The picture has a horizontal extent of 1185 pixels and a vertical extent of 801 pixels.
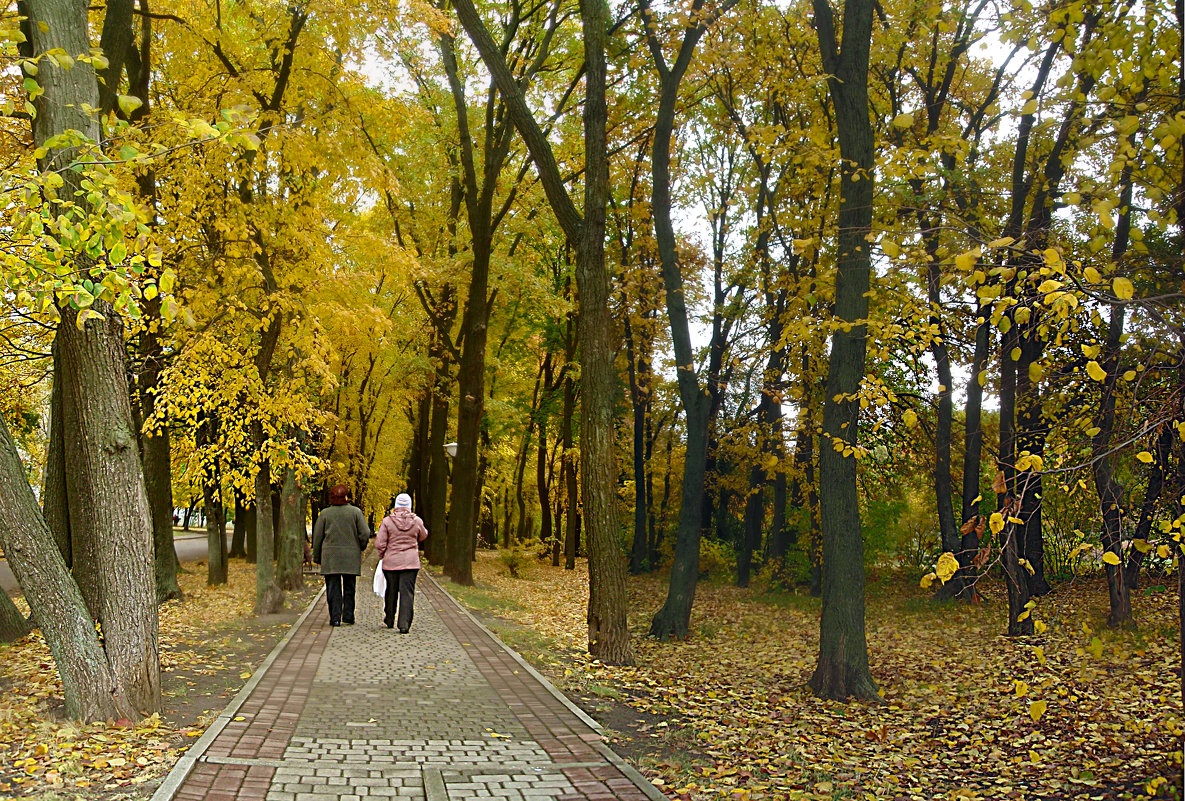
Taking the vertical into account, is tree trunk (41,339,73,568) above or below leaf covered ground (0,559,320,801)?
above

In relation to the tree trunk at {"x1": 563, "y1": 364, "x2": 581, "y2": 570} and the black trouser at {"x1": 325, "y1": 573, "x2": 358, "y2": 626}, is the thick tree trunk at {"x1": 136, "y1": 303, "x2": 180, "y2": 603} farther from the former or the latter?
the tree trunk at {"x1": 563, "y1": 364, "x2": 581, "y2": 570}

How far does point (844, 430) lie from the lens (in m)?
8.90

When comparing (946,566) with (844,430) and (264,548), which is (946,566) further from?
(264,548)

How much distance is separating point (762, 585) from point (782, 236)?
35.3ft

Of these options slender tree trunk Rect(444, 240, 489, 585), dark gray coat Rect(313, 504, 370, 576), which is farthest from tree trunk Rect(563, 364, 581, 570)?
dark gray coat Rect(313, 504, 370, 576)

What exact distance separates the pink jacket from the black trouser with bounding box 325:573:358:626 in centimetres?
82

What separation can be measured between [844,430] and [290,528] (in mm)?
11335

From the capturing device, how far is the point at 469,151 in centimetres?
1925

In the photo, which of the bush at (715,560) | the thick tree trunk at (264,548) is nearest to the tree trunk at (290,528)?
the thick tree trunk at (264,548)

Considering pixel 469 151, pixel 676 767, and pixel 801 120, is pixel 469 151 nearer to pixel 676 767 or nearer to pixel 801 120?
pixel 801 120

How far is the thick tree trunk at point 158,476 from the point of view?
14.1 metres

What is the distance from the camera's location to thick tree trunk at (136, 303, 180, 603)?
14.1 metres

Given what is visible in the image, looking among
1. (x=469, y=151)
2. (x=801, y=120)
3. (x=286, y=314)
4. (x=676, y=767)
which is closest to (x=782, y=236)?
(x=801, y=120)

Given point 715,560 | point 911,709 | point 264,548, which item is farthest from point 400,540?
point 715,560
